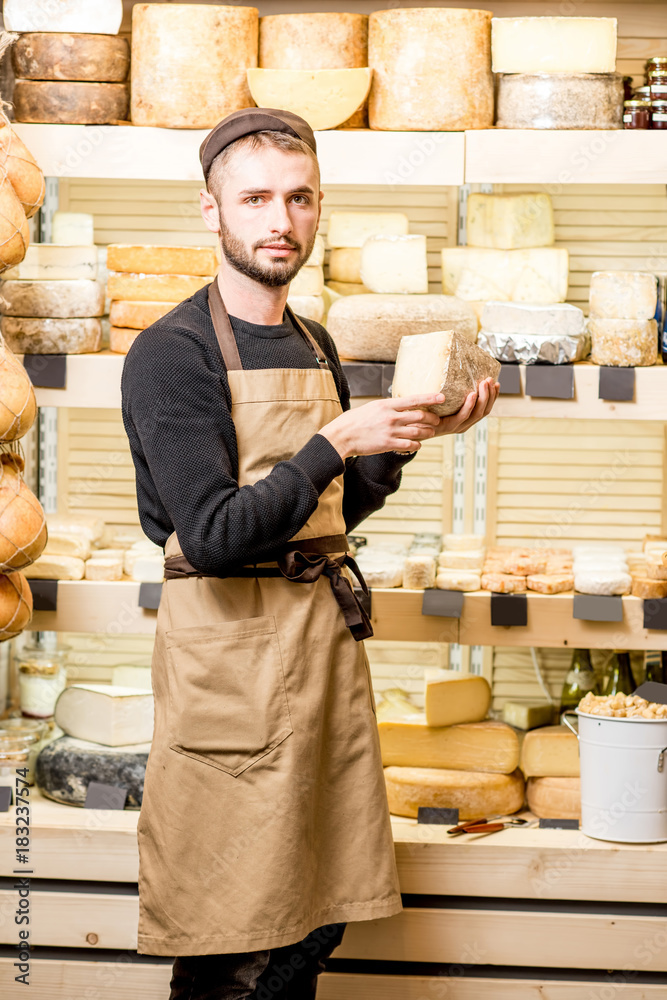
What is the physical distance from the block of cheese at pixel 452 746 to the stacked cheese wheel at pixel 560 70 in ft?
5.03

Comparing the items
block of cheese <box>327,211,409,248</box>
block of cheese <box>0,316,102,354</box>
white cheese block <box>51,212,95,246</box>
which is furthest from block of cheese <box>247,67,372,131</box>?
block of cheese <box>0,316,102,354</box>

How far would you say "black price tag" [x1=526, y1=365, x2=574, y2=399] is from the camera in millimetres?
2578

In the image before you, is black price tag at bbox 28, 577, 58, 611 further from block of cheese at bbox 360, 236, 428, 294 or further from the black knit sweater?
block of cheese at bbox 360, 236, 428, 294

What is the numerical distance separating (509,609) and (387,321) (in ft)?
2.54

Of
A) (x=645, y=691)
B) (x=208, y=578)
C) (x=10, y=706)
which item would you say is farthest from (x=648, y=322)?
(x=10, y=706)

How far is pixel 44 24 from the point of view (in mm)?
2682

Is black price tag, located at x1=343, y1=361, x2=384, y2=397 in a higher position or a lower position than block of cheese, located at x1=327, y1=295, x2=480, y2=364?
lower

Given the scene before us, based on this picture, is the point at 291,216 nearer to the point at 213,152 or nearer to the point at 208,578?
the point at 213,152

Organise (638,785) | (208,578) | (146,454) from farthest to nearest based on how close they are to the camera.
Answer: (638,785), (208,578), (146,454)

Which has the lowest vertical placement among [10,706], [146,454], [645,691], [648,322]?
[10,706]

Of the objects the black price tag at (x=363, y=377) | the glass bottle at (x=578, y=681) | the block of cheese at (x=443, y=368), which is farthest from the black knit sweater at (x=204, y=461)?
the glass bottle at (x=578, y=681)

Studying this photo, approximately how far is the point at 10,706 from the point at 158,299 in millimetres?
1473

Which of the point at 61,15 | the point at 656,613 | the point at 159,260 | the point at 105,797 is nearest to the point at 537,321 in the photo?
the point at 656,613

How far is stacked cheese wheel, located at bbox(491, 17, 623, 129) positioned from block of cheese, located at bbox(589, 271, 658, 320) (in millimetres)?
365
